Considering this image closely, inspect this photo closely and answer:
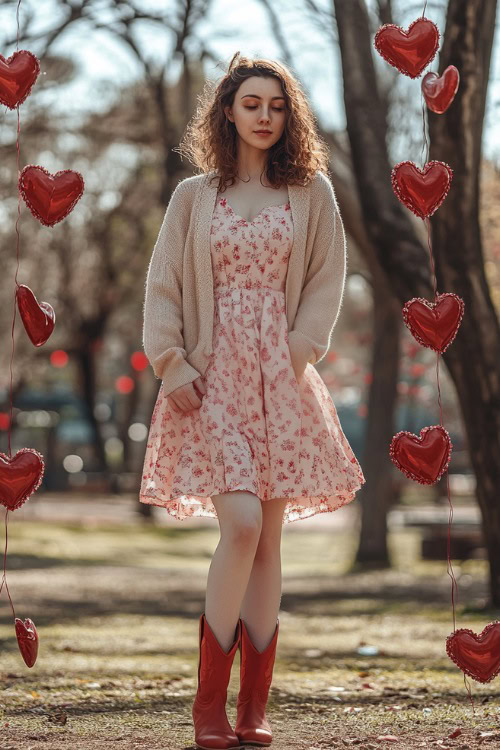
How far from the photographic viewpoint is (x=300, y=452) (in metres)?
4.05

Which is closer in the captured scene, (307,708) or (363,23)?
(307,708)

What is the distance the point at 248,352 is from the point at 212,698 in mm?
1096

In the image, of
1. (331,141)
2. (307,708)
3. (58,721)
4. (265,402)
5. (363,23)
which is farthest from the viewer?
(331,141)

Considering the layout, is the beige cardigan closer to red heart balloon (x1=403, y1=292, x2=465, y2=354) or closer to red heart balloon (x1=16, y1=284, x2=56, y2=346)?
red heart balloon (x1=403, y1=292, x2=465, y2=354)

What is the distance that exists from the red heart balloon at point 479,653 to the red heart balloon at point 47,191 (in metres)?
2.00

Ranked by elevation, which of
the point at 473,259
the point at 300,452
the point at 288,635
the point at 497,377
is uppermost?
the point at 473,259

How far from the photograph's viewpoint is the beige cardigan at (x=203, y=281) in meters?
4.05

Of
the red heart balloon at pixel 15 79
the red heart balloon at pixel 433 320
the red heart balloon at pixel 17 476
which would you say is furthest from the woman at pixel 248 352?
the red heart balloon at pixel 15 79

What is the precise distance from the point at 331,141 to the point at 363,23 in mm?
5333

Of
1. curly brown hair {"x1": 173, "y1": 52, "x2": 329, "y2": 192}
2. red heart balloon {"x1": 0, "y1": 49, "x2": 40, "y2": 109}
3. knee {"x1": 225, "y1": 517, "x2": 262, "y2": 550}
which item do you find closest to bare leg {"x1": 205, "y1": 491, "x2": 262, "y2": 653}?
knee {"x1": 225, "y1": 517, "x2": 262, "y2": 550}

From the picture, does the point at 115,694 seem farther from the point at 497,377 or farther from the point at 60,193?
the point at 497,377

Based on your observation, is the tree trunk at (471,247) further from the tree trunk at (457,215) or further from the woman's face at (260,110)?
the woman's face at (260,110)

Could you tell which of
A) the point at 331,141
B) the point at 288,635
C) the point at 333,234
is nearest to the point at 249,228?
the point at 333,234

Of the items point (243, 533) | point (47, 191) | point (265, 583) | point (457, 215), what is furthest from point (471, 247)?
point (243, 533)
